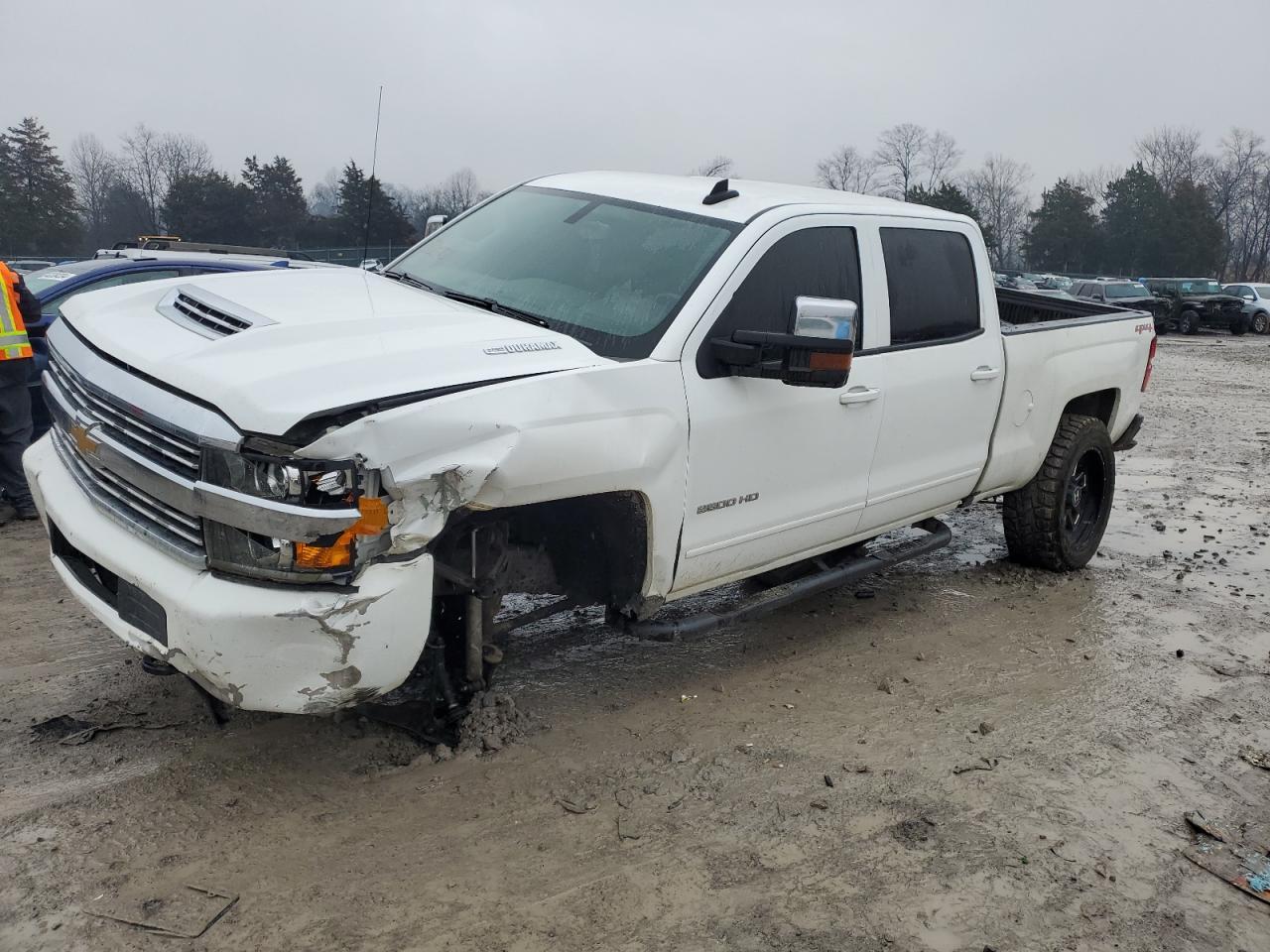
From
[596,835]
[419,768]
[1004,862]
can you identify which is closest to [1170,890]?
[1004,862]

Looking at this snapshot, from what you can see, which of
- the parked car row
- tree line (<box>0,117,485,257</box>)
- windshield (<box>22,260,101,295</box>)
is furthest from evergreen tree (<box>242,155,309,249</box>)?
windshield (<box>22,260,101,295</box>)

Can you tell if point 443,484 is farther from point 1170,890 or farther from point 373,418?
point 1170,890

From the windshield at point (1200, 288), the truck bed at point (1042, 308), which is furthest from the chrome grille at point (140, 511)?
the windshield at point (1200, 288)

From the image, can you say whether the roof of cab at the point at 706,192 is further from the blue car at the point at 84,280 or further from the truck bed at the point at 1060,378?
the blue car at the point at 84,280

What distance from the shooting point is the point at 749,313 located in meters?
3.81

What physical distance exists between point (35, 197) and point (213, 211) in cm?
1119

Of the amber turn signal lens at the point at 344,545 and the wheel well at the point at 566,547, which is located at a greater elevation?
the amber turn signal lens at the point at 344,545

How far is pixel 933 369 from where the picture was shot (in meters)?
4.57

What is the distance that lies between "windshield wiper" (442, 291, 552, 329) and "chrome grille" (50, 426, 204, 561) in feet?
4.29

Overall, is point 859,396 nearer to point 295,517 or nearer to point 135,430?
point 295,517

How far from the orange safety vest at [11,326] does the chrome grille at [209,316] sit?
3.37 m

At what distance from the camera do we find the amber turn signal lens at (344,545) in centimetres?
272

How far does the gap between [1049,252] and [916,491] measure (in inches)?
2628

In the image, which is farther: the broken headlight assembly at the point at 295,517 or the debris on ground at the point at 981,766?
the debris on ground at the point at 981,766
